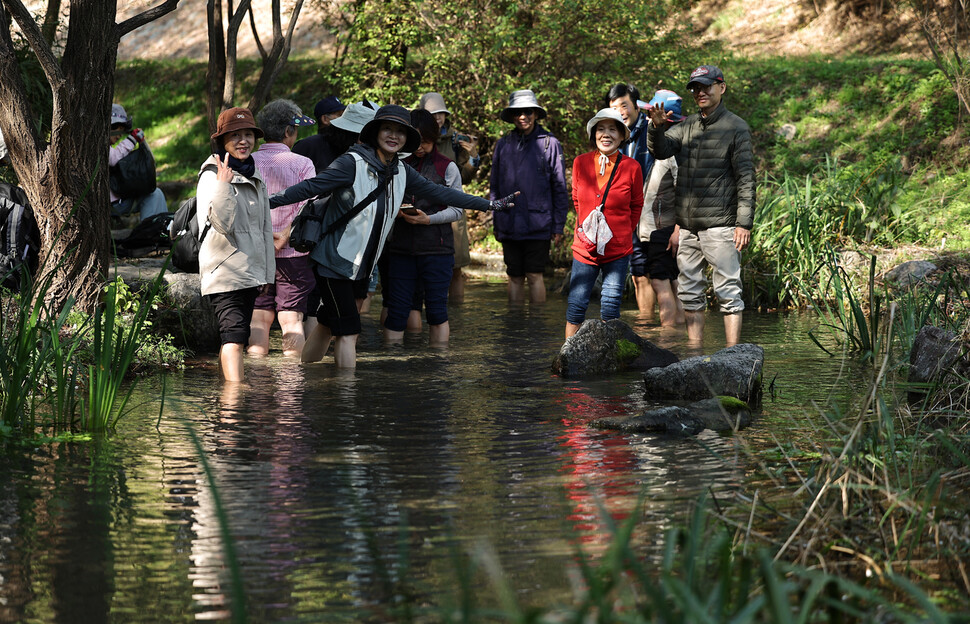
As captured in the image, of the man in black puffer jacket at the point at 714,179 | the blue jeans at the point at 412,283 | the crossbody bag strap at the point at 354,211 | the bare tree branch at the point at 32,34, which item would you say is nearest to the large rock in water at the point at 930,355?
the man in black puffer jacket at the point at 714,179

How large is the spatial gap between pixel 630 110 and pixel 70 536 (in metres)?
6.80

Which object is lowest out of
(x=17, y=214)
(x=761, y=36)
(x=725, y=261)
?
(x=725, y=261)

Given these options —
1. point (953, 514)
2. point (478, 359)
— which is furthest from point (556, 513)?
point (478, 359)

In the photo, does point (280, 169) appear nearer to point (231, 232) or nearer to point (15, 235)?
point (231, 232)

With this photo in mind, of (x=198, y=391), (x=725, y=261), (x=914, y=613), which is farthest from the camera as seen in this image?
(x=725, y=261)

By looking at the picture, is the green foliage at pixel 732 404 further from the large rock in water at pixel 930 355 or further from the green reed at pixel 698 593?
the green reed at pixel 698 593

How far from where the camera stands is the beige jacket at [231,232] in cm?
696

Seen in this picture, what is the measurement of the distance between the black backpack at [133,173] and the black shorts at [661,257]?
4966 millimetres

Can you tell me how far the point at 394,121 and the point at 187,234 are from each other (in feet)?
4.98

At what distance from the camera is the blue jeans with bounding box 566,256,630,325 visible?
874 cm

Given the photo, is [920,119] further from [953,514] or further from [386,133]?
[953,514]

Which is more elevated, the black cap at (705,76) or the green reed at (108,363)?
the black cap at (705,76)

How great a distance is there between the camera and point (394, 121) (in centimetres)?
734

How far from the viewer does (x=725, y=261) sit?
346 inches
